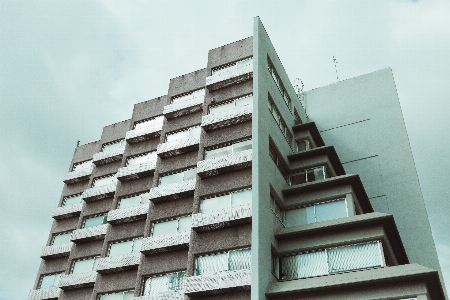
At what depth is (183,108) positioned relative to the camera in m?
41.9

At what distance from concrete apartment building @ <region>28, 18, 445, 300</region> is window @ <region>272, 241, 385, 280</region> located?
71 millimetres

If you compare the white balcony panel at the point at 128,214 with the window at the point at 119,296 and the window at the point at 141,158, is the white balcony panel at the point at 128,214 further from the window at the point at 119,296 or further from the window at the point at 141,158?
the window at the point at 119,296

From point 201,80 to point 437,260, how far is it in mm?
26360

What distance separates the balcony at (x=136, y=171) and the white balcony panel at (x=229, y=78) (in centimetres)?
914

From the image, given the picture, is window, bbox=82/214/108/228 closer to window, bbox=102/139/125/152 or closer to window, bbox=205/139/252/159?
window, bbox=102/139/125/152

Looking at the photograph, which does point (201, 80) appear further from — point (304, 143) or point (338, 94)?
point (338, 94)

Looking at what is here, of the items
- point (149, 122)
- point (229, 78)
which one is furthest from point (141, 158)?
point (229, 78)

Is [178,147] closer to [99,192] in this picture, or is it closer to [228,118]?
[228,118]

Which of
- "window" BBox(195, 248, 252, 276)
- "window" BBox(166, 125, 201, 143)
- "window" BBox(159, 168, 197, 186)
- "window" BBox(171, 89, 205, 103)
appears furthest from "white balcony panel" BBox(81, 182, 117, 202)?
"window" BBox(195, 248, 252, 276)

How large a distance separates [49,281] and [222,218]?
21.6 metres

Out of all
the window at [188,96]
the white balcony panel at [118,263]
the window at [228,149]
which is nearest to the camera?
the white balcony panel at [118,263]

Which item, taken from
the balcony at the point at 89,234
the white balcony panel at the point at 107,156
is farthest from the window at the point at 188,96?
the balcony at the point at 89,234

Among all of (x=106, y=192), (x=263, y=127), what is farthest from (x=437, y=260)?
(x=106, y=192)

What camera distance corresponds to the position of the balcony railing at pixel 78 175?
4903cm
